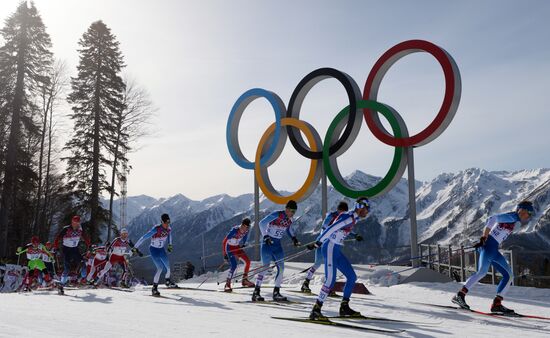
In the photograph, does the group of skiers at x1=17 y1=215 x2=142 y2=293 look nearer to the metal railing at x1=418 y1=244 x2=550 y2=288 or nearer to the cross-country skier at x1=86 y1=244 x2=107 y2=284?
the cross-country skier at x1=86 y1=244 x2=107 y2=284

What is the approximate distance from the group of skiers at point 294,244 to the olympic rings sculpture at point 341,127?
6526mm

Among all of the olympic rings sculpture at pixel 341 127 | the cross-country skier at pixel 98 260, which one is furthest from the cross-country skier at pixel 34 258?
the olympic rings sculpture at pixel 341 127

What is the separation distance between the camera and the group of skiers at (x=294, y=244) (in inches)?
349

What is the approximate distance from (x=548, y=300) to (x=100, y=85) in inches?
1170

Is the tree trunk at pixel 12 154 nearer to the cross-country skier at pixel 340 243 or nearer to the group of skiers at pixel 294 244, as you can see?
the group of skiers at pixel 294 244

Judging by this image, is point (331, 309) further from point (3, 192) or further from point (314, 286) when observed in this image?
point (3, 192)

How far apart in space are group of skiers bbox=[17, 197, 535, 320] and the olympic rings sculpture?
21.4 feet

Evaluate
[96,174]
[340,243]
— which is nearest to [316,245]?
[340,243]

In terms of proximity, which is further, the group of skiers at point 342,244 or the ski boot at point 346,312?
the ski boot at point 346,312

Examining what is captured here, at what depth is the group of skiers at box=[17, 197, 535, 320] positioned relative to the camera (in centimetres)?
886

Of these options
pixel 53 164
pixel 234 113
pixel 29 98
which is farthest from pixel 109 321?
pixel 53 164

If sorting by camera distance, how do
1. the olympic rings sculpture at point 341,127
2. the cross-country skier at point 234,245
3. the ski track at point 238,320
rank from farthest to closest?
the olympic rings sculpture at point 341,127 → the cross-country skier at point 234,245 → the ski track at point 238,320

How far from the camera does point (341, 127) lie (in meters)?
21.2

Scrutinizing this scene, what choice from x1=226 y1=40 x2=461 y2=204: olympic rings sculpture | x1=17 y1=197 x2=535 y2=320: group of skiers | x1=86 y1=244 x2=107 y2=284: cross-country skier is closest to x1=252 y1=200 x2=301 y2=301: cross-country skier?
x1=17 y1=197 x2=535 y2=320: group of skiers
